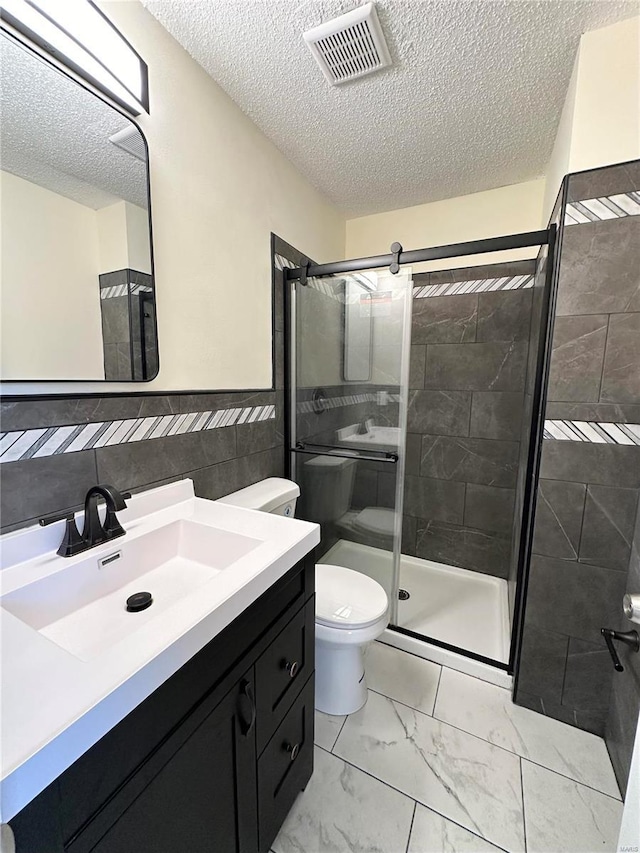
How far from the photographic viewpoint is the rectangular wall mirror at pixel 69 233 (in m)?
0.87

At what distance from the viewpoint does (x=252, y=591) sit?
794 mm

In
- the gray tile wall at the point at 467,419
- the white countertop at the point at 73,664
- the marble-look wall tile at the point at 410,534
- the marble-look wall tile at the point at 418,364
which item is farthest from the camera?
the marble-look wall tile at the point at 410,534

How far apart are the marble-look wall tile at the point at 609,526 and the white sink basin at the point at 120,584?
3.93 feet

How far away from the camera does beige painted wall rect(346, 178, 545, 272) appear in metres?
2.05

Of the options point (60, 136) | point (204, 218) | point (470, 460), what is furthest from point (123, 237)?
point (470, 460)

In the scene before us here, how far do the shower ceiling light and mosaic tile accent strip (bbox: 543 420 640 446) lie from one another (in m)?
1.77

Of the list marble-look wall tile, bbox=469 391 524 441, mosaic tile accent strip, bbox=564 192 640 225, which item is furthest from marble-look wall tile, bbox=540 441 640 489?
marble-look wall tile, bbox=469 391 524 441

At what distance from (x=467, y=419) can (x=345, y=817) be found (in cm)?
195

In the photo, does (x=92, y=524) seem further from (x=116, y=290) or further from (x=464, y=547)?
(x=464, y=547)

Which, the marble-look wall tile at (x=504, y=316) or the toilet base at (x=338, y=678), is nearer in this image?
the toilet base at (x=338, y=678)

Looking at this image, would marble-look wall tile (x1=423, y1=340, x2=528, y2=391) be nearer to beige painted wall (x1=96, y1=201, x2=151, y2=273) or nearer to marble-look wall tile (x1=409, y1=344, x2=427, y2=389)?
marble-look wall tile (x1=409, y1=344, x2=427, y2=389)

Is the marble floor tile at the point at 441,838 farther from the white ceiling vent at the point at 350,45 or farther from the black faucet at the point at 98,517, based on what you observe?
the white ceiling vent at the point at 350,45

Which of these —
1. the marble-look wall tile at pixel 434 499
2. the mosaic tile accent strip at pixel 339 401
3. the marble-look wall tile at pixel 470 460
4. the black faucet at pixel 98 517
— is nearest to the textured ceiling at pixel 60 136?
the black faucet at pixel 98 517

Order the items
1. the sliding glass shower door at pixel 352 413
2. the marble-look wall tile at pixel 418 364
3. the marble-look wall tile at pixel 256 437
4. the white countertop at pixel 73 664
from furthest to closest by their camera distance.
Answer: the marble-look wall tile at pixel 418 364 → the sliding glass shower door at pixel 352 413 → the marble-look wall tile at pixel 256 437 → the white countertop at pixel 73 664
